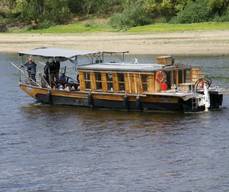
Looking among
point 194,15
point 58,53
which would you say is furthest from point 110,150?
point 194,15

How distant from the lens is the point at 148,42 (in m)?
74.8

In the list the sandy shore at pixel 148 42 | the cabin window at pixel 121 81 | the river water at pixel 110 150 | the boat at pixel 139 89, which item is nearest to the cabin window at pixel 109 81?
the boat at pixel 139 89

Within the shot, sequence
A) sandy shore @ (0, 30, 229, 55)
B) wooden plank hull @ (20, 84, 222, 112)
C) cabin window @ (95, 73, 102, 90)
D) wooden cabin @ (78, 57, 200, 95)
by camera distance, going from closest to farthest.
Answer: wooden plank hull @ (20, 84, 222, 112) → wooden cabin @ (78, 57, 200, 95) → cabin window @ (95, 73, 102, 90) → sandy shore @ (0, 30, 229, 55)

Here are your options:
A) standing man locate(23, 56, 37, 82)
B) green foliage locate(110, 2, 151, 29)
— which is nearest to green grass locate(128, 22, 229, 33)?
green foliage locate(110, 2, 151, 29)

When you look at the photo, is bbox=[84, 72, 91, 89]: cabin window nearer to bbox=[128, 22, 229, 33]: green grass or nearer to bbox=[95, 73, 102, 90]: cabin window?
bbox=[95, 73, 102, 90]: cabin window

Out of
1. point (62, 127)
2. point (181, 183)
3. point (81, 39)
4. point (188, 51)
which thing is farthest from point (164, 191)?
point (81, 39)

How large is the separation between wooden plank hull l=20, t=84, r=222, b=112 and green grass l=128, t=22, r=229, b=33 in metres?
36.3

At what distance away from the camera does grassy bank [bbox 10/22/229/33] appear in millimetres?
76188

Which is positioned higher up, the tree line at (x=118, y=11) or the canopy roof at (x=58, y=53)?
the canopy roof at (x=58, y=53)

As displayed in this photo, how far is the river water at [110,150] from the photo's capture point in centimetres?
2373

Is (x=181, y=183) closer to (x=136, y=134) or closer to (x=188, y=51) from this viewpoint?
(x=136, y=134)

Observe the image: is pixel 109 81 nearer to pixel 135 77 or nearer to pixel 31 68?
pixel 135 77

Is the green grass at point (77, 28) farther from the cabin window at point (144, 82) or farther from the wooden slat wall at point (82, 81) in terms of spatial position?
the cabin window at point (144, 82)

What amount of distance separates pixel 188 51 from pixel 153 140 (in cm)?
4180
